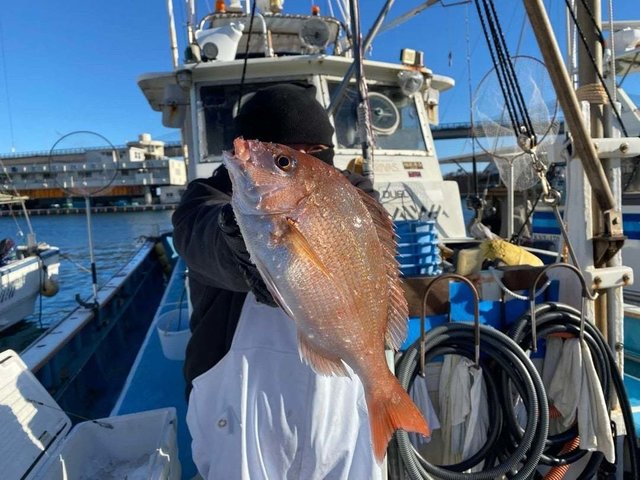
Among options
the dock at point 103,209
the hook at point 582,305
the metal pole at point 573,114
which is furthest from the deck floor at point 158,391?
the dock at point 103,209

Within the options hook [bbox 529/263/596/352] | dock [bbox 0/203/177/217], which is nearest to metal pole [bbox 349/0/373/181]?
hook [bbox 529/263/596/352]

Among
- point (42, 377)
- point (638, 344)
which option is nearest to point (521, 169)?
point (638, 344)

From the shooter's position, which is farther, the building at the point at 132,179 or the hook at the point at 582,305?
the building at the point at 132,179

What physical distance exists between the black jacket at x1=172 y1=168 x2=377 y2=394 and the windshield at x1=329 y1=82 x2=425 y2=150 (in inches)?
126

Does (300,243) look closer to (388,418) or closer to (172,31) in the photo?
(388,418)

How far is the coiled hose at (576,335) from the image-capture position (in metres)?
2.35

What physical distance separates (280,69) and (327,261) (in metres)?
4.24

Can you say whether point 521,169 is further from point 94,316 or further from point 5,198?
point 5,198

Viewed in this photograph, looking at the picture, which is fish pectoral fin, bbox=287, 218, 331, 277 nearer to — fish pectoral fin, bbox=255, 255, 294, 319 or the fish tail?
fish pectoral fin, bbox=255, 255, 294, 319

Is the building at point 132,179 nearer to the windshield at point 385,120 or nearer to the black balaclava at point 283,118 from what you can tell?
the windshield at point 385,120

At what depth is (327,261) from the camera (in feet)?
3.79

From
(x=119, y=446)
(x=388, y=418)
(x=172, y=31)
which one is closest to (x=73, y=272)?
(x=172, y=31)

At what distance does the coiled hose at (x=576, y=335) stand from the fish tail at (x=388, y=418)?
1.31m

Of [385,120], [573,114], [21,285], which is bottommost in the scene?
[21,285]
